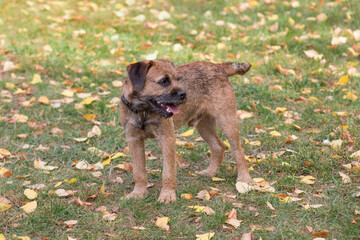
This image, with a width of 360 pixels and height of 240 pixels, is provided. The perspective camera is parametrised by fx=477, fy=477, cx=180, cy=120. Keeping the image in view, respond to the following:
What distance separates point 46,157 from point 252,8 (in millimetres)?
6197

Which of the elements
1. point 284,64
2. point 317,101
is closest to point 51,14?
point 284,64

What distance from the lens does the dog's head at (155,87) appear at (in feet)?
13.4

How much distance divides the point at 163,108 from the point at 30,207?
1.47 metres

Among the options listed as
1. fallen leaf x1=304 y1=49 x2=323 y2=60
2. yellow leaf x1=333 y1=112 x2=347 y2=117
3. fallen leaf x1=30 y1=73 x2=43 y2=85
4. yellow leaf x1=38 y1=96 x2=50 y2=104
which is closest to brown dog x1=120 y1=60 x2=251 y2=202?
yellow leaf x1=333 y1=112 x2=347 y2=117

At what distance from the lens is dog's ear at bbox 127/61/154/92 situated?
4.08 m

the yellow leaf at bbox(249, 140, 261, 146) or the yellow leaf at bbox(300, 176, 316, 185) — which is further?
the yellow leaf at bbox(249, 140, 261, 146)

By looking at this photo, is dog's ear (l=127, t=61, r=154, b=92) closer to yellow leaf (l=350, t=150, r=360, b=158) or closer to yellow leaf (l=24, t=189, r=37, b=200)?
yellow leaf (l=24, t=189, r=37, b=200)

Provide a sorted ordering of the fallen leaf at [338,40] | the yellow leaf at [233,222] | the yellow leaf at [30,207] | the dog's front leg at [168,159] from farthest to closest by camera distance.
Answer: the fallen leaf at [338,40] → the dog's front leg at [168,159] → the yellow leaf at [30,207] → the yellow leaf at [233,222]

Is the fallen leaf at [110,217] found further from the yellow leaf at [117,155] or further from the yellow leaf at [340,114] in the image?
the yellow leaf at [340,114]

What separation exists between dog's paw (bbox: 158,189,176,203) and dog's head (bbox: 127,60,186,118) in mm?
775

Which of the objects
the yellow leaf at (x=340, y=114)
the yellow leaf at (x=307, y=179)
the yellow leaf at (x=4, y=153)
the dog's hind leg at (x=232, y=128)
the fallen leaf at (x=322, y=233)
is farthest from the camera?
the yellow leaf at (x=340, y=114)

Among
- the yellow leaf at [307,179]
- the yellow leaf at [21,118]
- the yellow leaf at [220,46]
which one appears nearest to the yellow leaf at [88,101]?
the yellow leaf at [21,118]

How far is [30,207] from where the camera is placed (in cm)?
422

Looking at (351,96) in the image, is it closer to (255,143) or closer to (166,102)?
(255,143)
